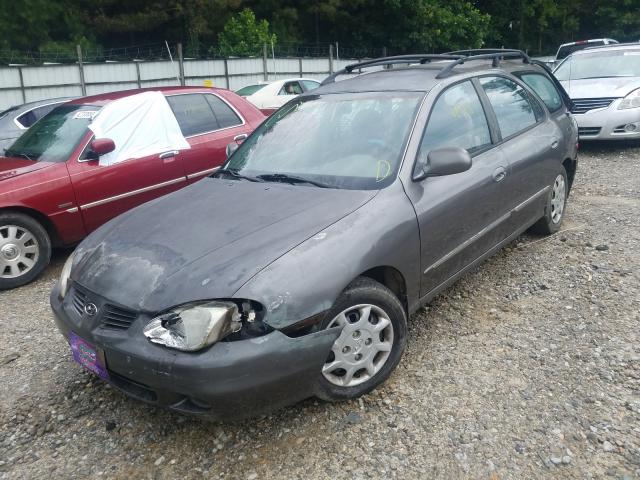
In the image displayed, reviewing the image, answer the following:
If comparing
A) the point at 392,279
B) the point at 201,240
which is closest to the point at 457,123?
the point at 392,279

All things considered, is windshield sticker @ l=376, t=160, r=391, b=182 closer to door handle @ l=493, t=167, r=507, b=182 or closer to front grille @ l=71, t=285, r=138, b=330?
door handle @ l=493, t=167, r=507, b=182

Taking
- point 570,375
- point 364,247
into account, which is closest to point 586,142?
point 570,375

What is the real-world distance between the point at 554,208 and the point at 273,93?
8607 millimetres

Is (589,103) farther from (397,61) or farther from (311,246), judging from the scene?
(311,246)

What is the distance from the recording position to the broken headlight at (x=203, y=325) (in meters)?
2.37

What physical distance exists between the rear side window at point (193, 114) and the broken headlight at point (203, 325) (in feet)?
12.2

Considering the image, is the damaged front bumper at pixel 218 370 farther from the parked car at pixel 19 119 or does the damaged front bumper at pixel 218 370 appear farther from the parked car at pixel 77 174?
the parked car at pixel 19 119

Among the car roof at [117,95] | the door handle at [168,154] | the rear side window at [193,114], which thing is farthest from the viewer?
the rear side window at [193,114]

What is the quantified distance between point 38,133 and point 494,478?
520 centimetres

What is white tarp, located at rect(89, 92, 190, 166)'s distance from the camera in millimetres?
5281


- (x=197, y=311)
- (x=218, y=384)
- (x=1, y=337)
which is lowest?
(x=1, y=337)

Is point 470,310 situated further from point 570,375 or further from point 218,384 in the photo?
point 218,384

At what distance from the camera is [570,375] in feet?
9.95

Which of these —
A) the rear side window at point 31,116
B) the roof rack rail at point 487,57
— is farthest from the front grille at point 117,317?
the rear side window at point 31,116
